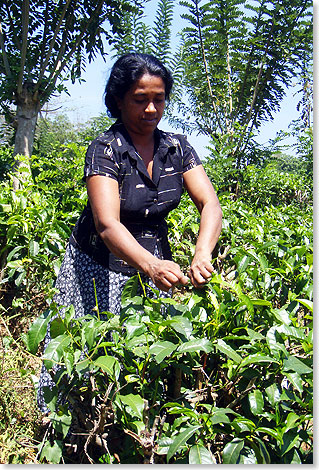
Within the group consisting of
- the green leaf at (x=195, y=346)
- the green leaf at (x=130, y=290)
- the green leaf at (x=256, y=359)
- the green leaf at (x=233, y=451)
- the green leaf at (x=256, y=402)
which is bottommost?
the green leaf at (x=233, y=451)

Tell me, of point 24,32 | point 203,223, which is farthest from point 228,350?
point 24,32

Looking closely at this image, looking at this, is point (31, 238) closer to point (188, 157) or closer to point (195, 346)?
point (188, 157)

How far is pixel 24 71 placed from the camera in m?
4.92

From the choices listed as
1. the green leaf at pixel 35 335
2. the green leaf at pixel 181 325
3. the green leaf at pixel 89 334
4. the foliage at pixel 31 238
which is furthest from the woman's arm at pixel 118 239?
the foliage at pixel 31 238

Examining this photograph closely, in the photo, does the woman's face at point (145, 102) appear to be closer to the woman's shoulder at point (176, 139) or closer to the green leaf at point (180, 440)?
the woman's shoulder at point (176, 139)

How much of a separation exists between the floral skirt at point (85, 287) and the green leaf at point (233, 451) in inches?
29.1

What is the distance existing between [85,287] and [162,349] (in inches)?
29.8

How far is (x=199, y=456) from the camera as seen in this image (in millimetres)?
1048

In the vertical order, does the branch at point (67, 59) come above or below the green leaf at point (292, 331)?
above

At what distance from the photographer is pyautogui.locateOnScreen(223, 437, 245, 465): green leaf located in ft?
3.49

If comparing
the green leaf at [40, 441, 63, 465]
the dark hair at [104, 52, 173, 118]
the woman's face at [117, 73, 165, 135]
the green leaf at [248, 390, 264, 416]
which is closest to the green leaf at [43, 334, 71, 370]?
the green leaf at [40, 441, 63, 465]

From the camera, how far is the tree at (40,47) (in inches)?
188

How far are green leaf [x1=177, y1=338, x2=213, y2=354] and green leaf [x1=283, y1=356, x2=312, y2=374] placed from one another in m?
0.19

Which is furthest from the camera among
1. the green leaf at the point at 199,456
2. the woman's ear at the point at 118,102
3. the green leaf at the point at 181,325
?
the woman's ear at the point at 118,102
